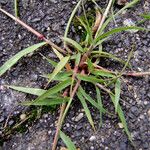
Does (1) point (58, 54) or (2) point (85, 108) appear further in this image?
(1) point (58, 54)

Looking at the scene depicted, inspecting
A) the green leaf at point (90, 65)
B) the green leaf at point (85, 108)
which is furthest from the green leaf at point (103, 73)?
the green leaf at point (85, 108)

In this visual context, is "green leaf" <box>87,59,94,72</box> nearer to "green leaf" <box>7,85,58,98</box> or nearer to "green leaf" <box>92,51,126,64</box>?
"green leaf" <box>92,51,126,64</box>

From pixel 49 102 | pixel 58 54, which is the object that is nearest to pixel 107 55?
pixel 58 54

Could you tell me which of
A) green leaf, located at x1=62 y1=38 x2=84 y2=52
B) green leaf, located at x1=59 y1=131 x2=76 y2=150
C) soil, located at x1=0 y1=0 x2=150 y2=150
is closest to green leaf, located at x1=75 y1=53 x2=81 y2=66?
green leaf, located at x1=62 y1=38 x2=84 y2=52

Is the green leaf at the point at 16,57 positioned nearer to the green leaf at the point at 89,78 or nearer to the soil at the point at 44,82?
the soil at the point at 44,82

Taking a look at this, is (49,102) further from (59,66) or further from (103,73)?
(103,73)

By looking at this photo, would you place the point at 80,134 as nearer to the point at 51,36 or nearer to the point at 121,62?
the point at 121,62

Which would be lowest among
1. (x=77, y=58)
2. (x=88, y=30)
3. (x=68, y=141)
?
(x=68, y=141)

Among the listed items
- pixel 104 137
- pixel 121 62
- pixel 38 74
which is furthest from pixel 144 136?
pixel 38 74
